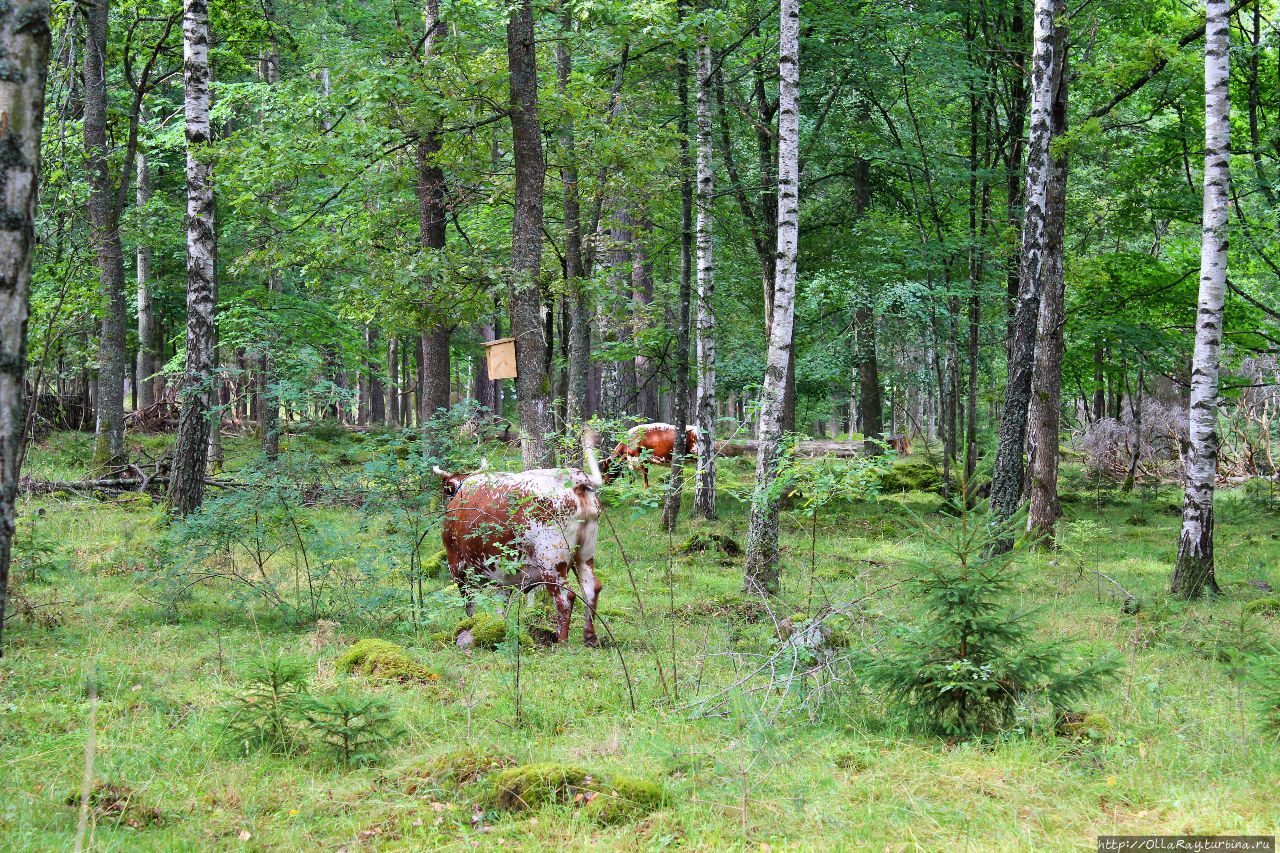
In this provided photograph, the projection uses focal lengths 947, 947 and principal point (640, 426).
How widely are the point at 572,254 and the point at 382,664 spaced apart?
30.6 feet

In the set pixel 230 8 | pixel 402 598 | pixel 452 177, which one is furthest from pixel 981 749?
pixel 230 8

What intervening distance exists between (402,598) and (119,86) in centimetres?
2086

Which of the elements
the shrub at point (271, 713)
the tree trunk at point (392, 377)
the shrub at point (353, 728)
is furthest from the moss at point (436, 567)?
the tree trunk at point (392, 377)

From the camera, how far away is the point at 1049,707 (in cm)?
630

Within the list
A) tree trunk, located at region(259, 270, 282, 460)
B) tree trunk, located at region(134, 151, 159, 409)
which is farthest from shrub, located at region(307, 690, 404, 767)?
tree trunk, located at region(134, 151, 159, 409)

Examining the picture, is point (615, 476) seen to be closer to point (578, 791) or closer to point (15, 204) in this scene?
point (578, 791)

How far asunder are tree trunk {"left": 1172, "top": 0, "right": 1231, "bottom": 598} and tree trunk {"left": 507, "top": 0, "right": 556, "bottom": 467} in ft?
25.0

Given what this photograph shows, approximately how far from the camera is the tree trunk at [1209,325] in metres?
11.0

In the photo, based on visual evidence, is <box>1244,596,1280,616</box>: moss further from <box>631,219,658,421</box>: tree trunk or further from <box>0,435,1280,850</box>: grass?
<box>631,219,658,421</box>: tree trunk

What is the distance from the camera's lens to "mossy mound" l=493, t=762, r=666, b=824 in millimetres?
4625

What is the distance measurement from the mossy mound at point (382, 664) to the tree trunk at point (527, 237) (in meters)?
3.95

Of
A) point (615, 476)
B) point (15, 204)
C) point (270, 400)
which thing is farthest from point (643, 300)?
point (15, 204)

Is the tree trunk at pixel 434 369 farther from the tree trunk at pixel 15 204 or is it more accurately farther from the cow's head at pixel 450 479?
the tree trunk at pixel 15 204

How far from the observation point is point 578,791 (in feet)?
15.9
